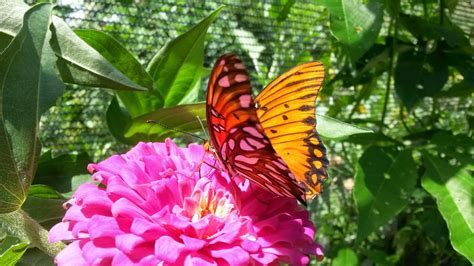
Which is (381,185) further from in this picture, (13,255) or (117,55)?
(13,255)

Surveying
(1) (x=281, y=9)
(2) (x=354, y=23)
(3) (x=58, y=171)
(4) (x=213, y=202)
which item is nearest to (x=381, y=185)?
(2) (x=354, y=23)

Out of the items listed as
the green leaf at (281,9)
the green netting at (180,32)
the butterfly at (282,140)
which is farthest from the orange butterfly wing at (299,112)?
the green leaf at (281,9)

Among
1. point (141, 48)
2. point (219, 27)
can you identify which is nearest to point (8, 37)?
point (141, 48)

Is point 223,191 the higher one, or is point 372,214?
point 223,191

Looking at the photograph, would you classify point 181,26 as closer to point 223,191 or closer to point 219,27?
point 219,27

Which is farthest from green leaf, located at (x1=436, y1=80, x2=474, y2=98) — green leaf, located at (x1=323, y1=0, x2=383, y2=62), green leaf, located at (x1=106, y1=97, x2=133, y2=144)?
green leaf, located at (x1=106, y1=97, x2=133, y2=144)
